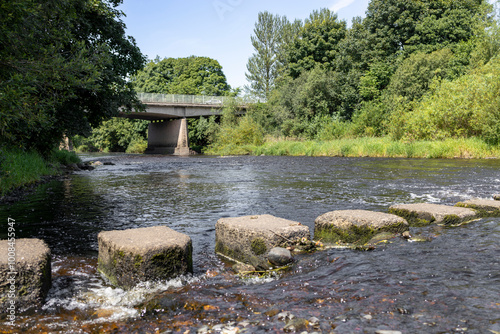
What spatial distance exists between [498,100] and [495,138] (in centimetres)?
229

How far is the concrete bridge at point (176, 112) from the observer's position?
52.0 meters

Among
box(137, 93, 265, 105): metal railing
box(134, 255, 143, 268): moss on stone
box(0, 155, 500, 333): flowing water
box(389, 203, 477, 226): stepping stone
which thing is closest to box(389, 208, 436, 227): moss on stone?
box(389, 203, 477, 226): stepping stone

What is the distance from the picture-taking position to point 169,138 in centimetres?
5997

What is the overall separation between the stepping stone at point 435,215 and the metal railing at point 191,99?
47.6 m

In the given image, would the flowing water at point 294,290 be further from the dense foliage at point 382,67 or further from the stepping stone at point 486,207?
the dense foliage at point 382,67

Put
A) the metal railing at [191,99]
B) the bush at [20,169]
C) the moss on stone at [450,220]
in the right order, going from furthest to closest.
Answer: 1. the metal railing at [191,99]
2. the bush at [20,169]
3. the moss on stone at [450,220]

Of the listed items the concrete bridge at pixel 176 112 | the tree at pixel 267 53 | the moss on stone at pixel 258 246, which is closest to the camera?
the moss on stone at pixel 258 246

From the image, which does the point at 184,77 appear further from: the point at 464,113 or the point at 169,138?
the point at 464,113

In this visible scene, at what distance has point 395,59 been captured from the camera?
4622 centimetres

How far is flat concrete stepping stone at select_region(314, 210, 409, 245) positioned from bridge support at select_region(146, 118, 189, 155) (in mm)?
50371

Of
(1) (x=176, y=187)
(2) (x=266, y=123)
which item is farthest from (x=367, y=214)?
(2) (x=266, y=123)

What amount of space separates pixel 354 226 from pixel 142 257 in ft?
10.1

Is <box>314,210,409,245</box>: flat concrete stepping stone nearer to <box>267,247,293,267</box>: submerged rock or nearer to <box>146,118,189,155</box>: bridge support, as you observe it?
<box>267,247,293,267</box>: submerged rock

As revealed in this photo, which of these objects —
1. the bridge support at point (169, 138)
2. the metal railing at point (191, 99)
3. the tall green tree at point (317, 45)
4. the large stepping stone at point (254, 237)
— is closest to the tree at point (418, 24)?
the tall green tree at point (317, 45)
